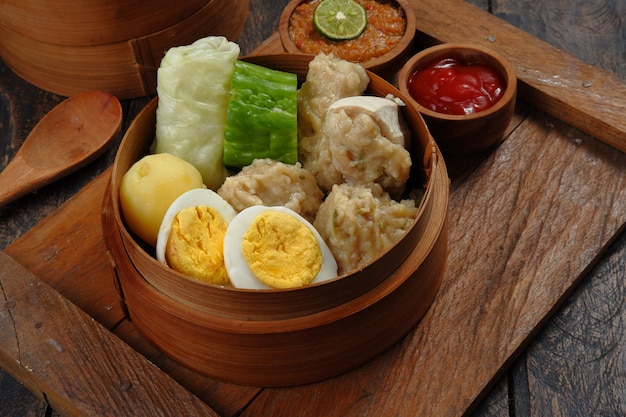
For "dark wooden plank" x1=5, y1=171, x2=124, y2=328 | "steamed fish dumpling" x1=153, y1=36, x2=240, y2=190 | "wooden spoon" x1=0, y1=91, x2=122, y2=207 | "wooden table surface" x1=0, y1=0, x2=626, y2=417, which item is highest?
"steamed fish dumpling" x1=153, y1=36, x2=240, y2=190

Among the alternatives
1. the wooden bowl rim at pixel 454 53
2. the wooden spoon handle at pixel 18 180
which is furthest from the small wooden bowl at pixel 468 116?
the wooden spoon handle at pixel 18 180

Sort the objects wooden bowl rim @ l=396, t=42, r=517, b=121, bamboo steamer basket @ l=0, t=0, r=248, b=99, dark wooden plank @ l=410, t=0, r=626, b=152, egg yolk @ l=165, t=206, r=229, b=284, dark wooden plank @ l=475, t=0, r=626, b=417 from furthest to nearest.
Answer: bamboo steamer basket @ l=0, t=0, r=248, b=99 < dark wooden plank @ l=410, t=0, r=626, b=152 < wooden bowl rim @ l=396, t=42, r=517, b=121 < dark wooden plank @ l=475, t=0, r=626, b=417 < egg yolk @ l=165, t=206, r=229, b=284

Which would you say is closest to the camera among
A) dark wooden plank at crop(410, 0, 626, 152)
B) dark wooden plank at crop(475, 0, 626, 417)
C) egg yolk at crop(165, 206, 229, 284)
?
egg yolk at crop(165, 206, 229, 284)

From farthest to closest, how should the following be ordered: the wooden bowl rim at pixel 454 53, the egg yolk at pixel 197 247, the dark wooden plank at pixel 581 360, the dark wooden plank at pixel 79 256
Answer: the wooden bowl rim at pixel 454 53 < the dark wooden plank at pixel 79 256 < the dark wooden plank at pixel 581 360 < the egg yolk at pixel 197 247

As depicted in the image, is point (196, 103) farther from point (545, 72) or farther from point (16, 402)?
point (545, 72)

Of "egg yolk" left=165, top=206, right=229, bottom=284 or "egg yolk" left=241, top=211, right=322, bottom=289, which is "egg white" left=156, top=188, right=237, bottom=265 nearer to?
"egg yolk" left=165, top=206, right=229, bottom=284

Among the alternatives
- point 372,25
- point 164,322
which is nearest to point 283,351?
point 164,322

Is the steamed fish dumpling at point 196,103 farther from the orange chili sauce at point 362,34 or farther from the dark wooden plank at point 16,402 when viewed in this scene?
the dark wooden plank at point 16,402

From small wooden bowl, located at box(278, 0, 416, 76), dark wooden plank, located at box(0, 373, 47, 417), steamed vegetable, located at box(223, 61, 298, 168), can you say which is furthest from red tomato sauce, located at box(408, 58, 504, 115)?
dark wooden plank, located at box(0, 373, 47, 417)

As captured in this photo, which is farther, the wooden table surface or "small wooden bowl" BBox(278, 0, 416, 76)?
"small wooden bowl" BBox(278, 0, 416, 76)
